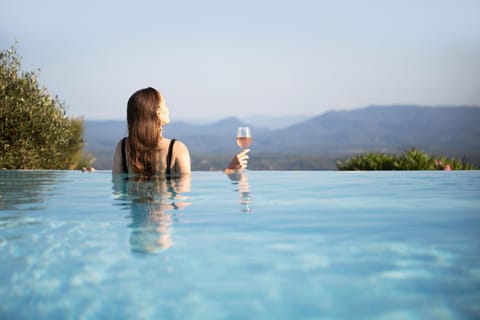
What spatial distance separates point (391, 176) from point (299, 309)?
8.04 metres

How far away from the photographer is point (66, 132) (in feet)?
70.7

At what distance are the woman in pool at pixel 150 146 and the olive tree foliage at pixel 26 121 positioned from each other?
1328 cm

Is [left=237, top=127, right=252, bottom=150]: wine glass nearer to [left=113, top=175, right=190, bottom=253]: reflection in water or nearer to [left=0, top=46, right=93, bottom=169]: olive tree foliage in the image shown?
[left=113, top=175, right=190, bottom=253]: reflection in water

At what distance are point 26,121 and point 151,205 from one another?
15.2 m

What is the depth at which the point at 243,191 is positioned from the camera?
782 cm

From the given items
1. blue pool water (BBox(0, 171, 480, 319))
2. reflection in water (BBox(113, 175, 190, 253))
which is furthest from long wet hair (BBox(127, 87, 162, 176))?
blue pool water (BBox(0, 171, 480, 319))

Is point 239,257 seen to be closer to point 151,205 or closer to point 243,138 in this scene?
point 151,205

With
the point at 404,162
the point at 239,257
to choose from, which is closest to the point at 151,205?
the point at 239,257

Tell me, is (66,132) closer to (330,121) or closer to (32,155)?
(32,155)

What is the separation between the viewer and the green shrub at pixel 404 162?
61.6 feet

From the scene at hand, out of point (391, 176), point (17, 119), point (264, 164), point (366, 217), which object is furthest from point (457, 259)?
point (264, 164)

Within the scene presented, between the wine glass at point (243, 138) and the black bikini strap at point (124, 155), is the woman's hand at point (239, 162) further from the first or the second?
the black bikini strap at point (124, 155)

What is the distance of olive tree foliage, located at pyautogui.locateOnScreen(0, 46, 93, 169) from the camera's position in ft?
63.7

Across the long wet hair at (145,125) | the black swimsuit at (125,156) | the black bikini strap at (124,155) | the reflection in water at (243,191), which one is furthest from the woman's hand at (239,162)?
the black bikini strap at (124,155)
